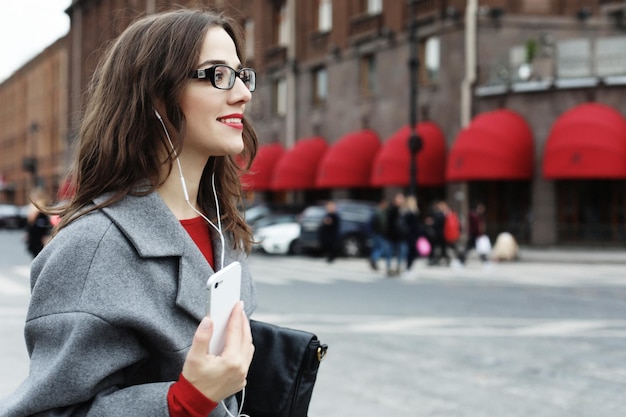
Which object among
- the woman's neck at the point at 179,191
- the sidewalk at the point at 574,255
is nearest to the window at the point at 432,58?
the sidewalk at the point at 574,255

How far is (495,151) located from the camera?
26.5m

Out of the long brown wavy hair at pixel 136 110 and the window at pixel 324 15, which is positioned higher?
the window at pixel 324 15

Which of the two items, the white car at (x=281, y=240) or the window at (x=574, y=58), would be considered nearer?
the white car at (x=281, y=240)

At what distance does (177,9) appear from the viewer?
2098 millimetres

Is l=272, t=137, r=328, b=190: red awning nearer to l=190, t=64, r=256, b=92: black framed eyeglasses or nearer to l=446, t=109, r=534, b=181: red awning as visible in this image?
l=446, t=109, r=534, b=181: red awning

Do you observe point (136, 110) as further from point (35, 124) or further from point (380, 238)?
point (35, 124)

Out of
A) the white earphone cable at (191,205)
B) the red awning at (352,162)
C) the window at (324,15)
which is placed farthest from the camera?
the window at (324,15)

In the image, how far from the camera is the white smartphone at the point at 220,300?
5.39 ft

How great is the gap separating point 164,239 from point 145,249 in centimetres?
8

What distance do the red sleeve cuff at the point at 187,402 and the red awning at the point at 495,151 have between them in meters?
25.5

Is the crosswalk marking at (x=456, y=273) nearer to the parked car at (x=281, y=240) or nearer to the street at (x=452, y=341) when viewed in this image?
the street at (x=452, y=341)

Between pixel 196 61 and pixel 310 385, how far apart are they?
801mm

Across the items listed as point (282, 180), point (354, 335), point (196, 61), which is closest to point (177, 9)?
point (196, 61)

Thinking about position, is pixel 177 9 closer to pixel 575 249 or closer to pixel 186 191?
pixel 186 191
